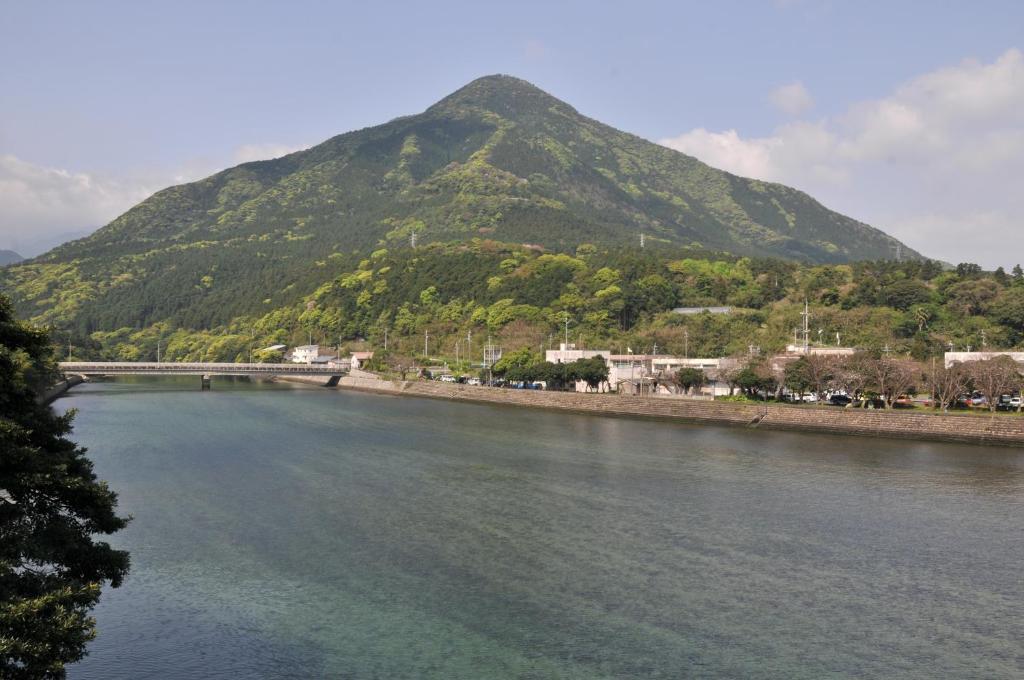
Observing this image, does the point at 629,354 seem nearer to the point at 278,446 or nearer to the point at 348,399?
the point at 348,399

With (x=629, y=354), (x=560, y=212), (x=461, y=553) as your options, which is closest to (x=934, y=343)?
(x=629, y=354)

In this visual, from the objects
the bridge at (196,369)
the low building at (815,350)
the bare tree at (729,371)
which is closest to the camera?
the bare tree at (729,371)

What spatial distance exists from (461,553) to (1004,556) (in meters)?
11.9

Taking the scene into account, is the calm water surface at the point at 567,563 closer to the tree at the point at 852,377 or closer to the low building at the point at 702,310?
the tree at the point at 852,377

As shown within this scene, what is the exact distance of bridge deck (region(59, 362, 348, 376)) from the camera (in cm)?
6450

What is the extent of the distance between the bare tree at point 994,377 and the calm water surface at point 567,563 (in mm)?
5372

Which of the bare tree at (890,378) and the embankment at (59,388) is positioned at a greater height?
the bare tree at (890,378)

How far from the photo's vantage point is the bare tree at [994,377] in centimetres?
3603

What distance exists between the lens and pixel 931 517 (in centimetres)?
2148

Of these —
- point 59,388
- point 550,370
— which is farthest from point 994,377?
point 59,388

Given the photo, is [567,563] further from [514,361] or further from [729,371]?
[514,361]

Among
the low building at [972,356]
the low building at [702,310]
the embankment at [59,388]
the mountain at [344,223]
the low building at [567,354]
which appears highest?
the mountain at [344,223]

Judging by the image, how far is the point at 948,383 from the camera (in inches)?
1491

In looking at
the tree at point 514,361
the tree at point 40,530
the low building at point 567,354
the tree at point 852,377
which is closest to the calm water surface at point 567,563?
the tree at point 40,530
